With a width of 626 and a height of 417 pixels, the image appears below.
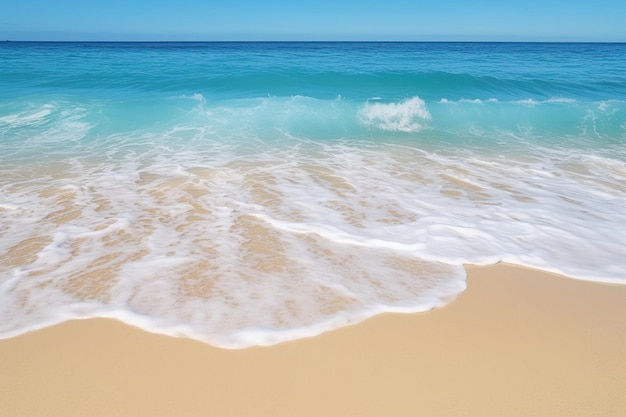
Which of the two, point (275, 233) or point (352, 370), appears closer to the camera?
point (352, 370)

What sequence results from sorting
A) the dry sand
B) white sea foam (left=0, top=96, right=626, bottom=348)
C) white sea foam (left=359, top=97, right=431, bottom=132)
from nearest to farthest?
the dry sand
white sea foam (left=0, top=96, right=626, bottom=348)
white sea foam (left=359, top=97, right=431, bottom=132)

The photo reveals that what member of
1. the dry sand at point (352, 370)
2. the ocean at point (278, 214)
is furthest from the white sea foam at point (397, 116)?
the dry sand at point (352, 370)

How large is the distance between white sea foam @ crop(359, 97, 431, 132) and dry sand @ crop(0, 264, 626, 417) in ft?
26.0

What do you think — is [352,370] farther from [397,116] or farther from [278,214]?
[397,116]

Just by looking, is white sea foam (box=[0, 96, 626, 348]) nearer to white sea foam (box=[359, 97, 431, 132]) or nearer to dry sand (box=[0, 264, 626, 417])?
dry sand (box=[0, 264, 626, 417])

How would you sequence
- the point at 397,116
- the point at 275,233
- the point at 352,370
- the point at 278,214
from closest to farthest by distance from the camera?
the point at 352,370
the point at 275,233
the point at 278,214
the point at 397,116

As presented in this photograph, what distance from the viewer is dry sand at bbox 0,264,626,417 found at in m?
1.88

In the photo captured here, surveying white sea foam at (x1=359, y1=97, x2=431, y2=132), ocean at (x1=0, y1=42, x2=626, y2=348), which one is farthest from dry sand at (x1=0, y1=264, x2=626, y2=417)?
white sea foam at (x1=359, y1=97, x2=431, y2=132)

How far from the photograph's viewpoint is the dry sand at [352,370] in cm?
188

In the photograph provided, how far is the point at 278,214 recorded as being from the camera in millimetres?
4227

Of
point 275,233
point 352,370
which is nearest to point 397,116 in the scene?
point 275,233

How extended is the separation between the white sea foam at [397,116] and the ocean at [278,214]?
126 millimetres

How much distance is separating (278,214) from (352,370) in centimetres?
233

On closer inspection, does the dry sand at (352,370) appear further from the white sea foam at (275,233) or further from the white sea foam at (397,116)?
the white sea foam at (397,116)
